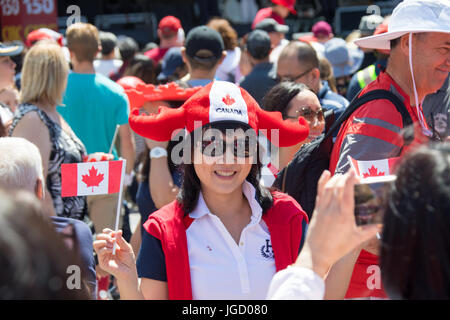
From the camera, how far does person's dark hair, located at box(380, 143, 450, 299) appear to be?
1.32 m

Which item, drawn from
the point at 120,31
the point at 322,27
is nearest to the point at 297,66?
the point at 322,27

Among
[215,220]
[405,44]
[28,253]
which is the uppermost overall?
[405,44]

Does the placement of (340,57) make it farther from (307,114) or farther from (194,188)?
(194,188)

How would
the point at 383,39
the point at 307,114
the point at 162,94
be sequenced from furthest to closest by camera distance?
the point at 162,94 < the point at 307,114 < the point at 383,39

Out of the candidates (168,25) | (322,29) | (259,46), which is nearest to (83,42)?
(259,46)

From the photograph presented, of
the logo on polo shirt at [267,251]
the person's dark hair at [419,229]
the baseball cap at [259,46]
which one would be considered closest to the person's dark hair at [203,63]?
the baseball cap at [259,46]

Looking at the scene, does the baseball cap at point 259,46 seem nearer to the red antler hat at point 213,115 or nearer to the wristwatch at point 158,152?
the wristwatch at point 158,152

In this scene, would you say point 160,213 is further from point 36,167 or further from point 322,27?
point 322,27

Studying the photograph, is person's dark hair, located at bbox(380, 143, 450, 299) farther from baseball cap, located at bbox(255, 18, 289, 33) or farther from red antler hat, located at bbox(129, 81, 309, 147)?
baseball cap, located at bbox(255, 18, 289, 33)

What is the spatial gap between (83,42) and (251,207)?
304 cm

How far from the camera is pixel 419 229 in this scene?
4.39 ft

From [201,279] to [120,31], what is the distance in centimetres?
1262
